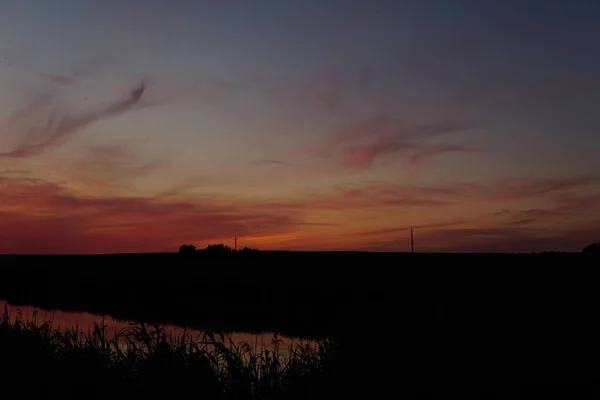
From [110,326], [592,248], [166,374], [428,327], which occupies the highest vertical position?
[592,248]

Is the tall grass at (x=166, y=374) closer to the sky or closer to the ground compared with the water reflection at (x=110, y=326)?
closer to the sky

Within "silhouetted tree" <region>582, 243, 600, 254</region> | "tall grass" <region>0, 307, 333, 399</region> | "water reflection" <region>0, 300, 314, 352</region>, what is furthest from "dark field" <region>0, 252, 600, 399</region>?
"silhouetted tree" <region>582, 243, 600, 254</region>

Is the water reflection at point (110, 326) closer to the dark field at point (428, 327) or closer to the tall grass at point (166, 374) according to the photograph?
the dark field at point (428, 327)

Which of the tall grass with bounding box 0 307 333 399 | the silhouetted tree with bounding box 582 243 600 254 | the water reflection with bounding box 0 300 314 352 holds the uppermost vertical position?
the silhouetted tree with bounding box 582 243 600 254

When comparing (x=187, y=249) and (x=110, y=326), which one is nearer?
(x=110, y=326)

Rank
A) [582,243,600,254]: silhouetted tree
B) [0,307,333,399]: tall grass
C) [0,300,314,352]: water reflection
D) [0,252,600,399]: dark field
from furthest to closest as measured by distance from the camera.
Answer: [582,243,600,254]: silhouetted tree → [0,300,314,352]: water reflection → [0,307,333,399]: tall grass → [0,252,600,399]: dark field

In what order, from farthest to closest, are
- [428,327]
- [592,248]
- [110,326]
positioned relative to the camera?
[592,248]
[110,326]
[428,327]

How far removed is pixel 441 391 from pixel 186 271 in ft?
194

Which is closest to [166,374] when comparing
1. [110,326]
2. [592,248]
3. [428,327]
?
[428,327]

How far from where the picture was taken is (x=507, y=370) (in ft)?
38.6

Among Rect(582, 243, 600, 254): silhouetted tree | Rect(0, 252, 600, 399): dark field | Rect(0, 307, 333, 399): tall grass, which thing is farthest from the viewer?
Rect(582, 243, 600, 254): silhouetted tree

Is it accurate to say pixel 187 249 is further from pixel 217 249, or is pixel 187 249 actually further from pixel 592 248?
pixel 592 248

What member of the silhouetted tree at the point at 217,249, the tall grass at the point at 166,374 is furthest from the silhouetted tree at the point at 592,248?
the tall grass at the point at 166,374

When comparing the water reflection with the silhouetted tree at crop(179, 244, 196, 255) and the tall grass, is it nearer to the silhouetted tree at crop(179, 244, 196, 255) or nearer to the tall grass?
the tall grass
